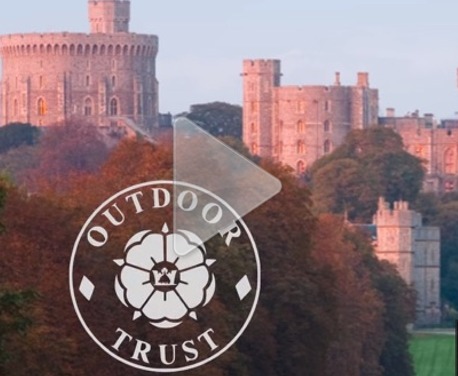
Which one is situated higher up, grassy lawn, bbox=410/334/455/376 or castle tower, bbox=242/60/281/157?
castle tower, bbox=242/60/281/157

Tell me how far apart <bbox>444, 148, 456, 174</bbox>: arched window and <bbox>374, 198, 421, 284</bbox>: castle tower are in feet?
160

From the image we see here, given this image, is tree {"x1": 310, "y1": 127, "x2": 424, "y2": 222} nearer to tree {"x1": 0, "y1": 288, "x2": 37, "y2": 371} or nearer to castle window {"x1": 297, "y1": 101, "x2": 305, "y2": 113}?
castle window {"x1": 297, "y1": 101, "x2": 305, "y2": 113}

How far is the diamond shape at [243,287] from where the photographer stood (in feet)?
134

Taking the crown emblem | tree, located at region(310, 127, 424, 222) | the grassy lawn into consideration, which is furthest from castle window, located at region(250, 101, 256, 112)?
the crown emblem

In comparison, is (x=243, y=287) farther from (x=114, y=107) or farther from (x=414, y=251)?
(x=114, y=107)

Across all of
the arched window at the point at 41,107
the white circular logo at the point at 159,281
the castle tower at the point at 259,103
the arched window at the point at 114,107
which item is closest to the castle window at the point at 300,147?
the castle tower at the point at 259,103

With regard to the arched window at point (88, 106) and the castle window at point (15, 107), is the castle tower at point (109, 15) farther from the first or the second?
the castle window at point (15, 107)

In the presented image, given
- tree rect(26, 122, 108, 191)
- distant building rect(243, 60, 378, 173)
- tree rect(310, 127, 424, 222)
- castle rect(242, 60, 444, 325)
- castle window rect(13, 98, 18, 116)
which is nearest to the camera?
tree rect(26, 122, 108, 191)

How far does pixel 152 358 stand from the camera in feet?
120

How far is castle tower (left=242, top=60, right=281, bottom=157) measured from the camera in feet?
460

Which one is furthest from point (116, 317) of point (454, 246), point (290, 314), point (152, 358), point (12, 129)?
point (12, 129)

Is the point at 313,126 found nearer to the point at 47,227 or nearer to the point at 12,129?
the point at 12,129

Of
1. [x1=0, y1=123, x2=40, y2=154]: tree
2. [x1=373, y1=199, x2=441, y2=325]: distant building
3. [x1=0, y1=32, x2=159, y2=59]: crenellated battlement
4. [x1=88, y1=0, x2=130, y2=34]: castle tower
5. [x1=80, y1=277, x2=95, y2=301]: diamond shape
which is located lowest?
[x1=373, y1=199, x2=441, y2=325]: distant building

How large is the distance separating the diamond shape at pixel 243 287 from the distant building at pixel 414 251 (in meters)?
44.9
